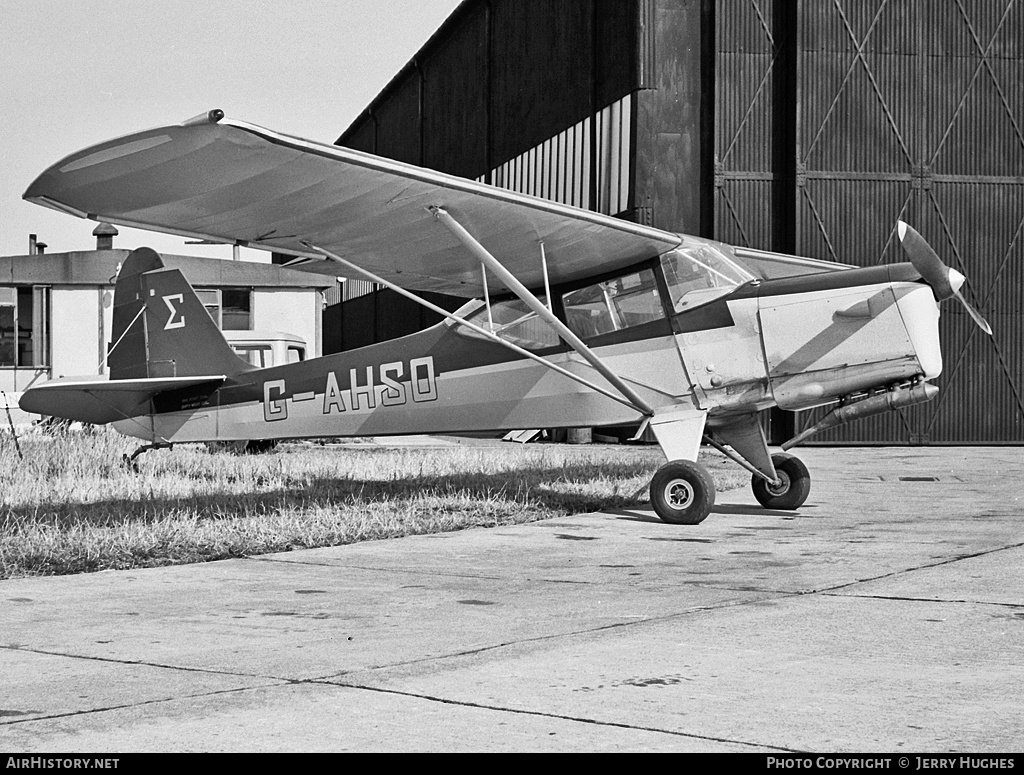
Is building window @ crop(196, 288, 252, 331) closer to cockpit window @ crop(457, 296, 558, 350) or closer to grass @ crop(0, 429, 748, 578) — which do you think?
grass @ crop(0, 429, 748, 578)

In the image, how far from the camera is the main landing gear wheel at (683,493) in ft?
28.8

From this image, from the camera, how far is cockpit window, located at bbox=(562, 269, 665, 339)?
32.3 feet

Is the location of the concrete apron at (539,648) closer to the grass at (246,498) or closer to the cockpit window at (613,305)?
the grass at (246,498)

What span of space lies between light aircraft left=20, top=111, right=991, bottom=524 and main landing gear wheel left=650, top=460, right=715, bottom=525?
0.04 ft

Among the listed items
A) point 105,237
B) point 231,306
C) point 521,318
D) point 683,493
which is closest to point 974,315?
point 683,493

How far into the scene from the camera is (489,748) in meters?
3.03

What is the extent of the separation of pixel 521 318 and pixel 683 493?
237cm

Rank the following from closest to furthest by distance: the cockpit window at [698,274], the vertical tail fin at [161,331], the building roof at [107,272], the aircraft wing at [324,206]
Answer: the aircraft wing at [324,206]
the cockpit window at [698,274]
the vertical tail fin at [161,331]
the building roof at [107,272]

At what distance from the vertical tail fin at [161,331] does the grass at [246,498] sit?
3.84 ft

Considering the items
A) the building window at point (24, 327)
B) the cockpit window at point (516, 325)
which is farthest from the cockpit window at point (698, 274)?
the building window at point (24, 327)

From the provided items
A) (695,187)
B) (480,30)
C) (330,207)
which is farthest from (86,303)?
(330,207)

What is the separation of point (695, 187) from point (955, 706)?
21.0 meters

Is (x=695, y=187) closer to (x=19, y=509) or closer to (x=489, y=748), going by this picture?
(x=19, y=509)

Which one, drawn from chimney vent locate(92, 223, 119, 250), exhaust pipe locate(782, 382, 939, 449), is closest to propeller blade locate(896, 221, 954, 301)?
exhaust pipe locate(782, 382, 939, 449)
